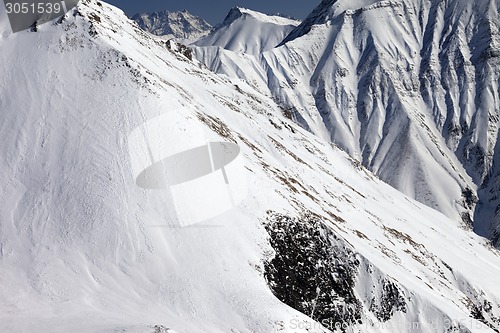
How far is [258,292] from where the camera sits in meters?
28.8

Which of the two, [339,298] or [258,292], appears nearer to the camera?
[258,292]

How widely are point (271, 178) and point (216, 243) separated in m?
16.6

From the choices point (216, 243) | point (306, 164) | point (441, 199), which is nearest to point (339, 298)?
point (216, 243)

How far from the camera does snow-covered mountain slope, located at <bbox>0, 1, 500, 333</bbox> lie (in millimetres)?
27172

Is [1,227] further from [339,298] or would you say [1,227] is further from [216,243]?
[339,298]

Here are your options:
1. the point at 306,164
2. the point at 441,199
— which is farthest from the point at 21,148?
the point at 441,199

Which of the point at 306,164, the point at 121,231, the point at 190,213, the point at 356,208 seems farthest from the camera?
the point at 306,164

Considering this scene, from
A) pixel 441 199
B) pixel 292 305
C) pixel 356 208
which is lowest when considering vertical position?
pixel 441 199

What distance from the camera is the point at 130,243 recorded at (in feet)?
101

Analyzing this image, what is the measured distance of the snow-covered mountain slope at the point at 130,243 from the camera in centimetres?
2717

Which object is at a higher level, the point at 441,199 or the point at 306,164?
the point at 306,164

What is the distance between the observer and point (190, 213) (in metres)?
33.8

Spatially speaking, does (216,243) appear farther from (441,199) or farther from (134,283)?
(441,199)

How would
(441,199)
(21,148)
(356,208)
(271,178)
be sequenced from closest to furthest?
(21,148), (271,178), (356,208), (441,199)
